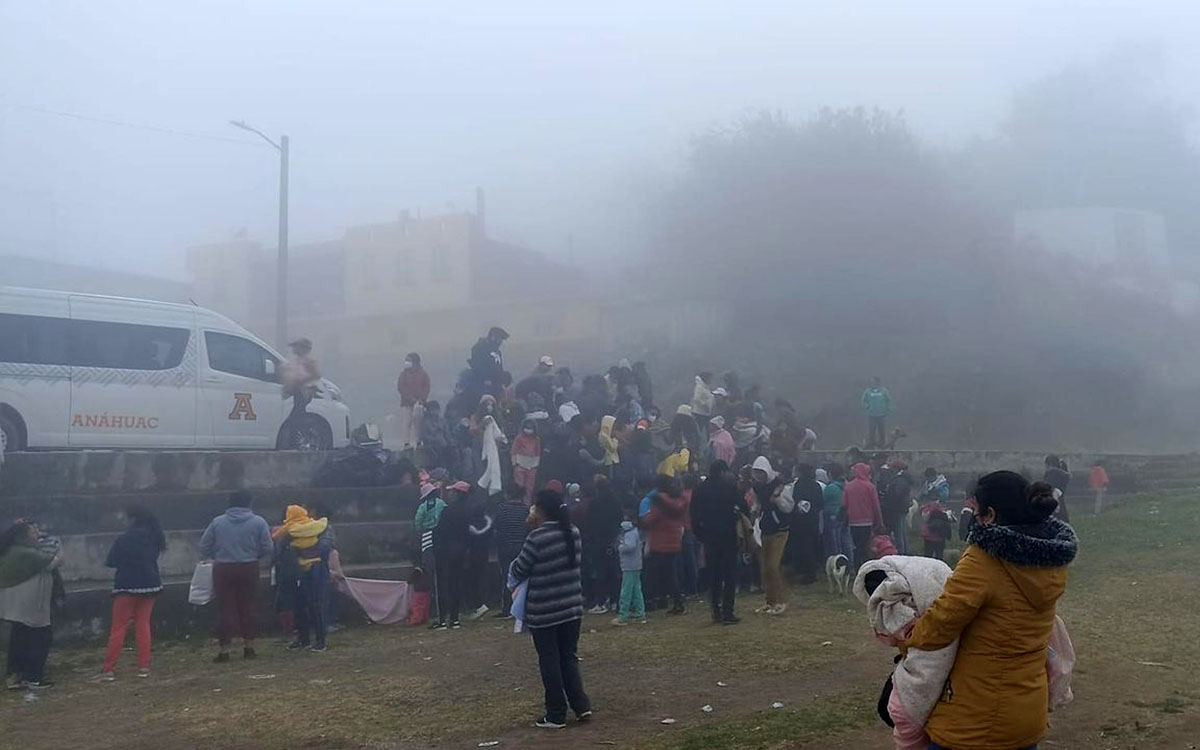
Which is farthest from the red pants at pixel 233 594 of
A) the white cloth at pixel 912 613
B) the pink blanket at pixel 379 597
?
the white cloth at pixel 912 613

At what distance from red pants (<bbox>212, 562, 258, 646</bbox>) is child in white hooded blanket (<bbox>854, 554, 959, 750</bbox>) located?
8.12 meters

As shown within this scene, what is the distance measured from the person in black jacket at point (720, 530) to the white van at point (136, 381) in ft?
24.7

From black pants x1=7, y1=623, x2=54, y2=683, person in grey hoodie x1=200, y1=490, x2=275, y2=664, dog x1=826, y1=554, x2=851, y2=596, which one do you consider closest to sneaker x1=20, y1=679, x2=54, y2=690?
black pants x1=7, y1=623, x2=54, y2=683

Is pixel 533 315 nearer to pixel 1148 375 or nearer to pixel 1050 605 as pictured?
pixel 1148 375

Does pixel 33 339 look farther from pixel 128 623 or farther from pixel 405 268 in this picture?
pixel 405 268

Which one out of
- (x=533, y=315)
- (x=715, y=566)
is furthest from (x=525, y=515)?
(x=533, y=315)

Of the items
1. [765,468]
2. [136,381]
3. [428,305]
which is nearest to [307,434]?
[136,381]

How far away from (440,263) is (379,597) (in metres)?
28.6

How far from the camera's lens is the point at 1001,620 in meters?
3.74

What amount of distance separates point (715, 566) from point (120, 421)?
8518mm

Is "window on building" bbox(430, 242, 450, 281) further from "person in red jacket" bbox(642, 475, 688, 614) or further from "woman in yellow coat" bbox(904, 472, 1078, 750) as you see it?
"woman in yellow coat" bbox(904, 472, 1078, 750)

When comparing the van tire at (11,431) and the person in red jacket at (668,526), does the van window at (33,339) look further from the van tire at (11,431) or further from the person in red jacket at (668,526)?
the person in red jacket at (668,526)

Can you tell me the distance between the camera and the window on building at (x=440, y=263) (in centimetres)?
4000

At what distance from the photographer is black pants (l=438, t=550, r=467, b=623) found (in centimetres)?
1218
